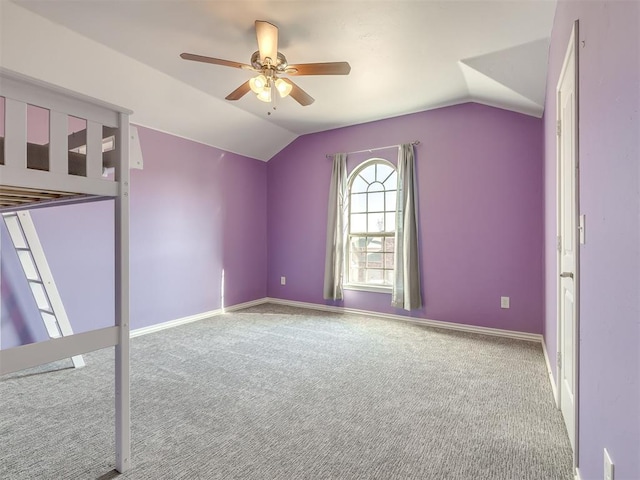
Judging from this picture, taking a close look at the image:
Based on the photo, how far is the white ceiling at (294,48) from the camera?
83.5 inches

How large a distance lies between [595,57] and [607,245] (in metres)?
0.65

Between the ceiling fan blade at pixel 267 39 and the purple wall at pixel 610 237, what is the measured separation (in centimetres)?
159

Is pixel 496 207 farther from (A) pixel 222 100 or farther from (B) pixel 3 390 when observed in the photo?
(B) pixel 3 390

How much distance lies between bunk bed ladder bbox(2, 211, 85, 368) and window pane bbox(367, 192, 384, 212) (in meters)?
3.41

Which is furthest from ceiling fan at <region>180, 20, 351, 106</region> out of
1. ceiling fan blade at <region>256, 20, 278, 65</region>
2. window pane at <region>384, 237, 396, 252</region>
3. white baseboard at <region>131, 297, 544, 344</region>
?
white baseboard at <region>131, 297, 544, 344</region>

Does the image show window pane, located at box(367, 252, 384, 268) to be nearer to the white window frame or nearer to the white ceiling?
the white window frame

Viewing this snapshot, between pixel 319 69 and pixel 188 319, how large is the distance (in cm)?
319

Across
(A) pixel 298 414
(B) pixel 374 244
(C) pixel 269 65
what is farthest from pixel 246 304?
(C) pixel 269 65

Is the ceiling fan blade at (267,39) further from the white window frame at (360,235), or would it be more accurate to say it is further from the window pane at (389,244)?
the window pane at (389,244)

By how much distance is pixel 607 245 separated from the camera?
1.00 m

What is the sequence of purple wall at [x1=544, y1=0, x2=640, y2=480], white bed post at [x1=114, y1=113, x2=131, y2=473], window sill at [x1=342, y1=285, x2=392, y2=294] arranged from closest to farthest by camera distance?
purple wall at [x1=544, y1=0, x2=640, y2=480] < white bed post at [x1=114, y1=113, x2=131, y2=473] < window sill at [x1=342, y1=285, x2=392, y2=294]

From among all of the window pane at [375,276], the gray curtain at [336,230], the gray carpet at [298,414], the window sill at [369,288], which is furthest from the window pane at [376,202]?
the gray carpet at [298,414]

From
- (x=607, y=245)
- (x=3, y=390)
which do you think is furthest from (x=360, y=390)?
(x=3, y=390)

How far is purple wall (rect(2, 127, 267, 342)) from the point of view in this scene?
3098mm
